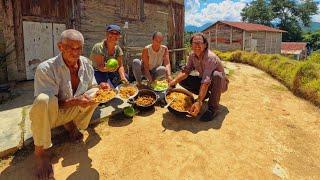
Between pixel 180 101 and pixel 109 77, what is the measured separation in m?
1.19

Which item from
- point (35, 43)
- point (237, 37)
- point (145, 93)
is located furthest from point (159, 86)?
point (237, 37)

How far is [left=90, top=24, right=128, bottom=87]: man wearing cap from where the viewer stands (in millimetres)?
4551

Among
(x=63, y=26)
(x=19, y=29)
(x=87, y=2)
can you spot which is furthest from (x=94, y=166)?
(x=87, y=2)

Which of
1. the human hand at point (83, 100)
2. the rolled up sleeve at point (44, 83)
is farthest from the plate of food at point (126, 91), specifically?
the rolled up sleeve at point (44, 83)

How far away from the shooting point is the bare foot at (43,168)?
2.96 m

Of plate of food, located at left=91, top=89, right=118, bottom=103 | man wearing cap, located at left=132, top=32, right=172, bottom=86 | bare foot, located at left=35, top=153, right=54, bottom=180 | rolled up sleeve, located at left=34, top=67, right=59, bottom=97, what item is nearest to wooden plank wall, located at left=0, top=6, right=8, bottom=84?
man wearing cap, located at left=132, top=32, right=172, bottom=86

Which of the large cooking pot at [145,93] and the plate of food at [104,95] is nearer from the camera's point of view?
the plate of food at [104,95]

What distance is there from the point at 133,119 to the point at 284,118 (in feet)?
8.32

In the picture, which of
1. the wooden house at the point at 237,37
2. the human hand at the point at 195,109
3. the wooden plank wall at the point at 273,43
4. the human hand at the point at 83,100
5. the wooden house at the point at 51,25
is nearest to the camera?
the human hand at the point at 83,100

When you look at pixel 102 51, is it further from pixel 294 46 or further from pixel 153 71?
pixel 294 46

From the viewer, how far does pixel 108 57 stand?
15.4 ft

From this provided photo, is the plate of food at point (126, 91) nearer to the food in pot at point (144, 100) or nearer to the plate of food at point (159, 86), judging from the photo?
the food in pot at point (144, 100)

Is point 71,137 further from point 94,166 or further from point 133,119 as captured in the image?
point 133,119

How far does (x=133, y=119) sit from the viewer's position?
181 inches
